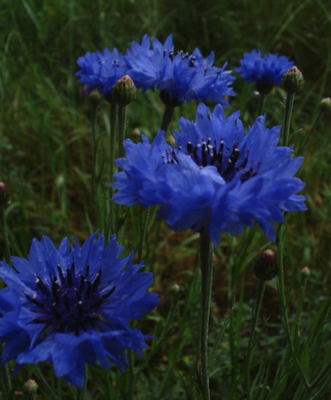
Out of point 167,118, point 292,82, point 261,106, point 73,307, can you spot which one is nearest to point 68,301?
point 73,307

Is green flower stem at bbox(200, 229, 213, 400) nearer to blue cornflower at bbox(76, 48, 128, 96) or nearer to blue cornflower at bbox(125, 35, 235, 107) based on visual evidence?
blue cornflower at bbox(125, 35, 235, 107)

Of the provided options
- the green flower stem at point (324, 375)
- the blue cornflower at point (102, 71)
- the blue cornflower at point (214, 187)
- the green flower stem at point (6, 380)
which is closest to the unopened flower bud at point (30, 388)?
the green flower stem at point (6, 380)

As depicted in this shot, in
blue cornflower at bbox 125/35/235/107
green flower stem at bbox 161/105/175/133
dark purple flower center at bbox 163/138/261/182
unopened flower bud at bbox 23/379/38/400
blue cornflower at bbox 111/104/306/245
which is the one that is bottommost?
unopened flower bud at bbox 23/379/38/400

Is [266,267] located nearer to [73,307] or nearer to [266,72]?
[73,307]

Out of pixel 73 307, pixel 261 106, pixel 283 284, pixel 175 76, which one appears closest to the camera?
pixel 73 307

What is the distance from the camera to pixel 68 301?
0.85 m

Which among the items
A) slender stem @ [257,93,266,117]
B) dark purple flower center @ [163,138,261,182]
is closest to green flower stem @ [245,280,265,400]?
dark purple flower center @ [163,138,261,182]

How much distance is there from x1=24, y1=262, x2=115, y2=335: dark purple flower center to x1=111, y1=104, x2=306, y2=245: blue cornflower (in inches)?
6.3

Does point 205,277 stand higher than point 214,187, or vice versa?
point 214,187

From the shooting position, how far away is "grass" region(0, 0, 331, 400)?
1.44m

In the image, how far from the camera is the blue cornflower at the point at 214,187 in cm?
73

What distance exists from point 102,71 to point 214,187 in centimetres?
78

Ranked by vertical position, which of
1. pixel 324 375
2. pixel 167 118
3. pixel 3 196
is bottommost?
pixel 324 375

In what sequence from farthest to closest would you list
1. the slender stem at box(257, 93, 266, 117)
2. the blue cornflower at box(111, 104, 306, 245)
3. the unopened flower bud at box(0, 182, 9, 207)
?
the slender stem at box(257, 93, 266, 117) < the unopened flower bud at box(0, 182, 9, 207) < the blue cornflower at box(111, 104, 306, 245)
